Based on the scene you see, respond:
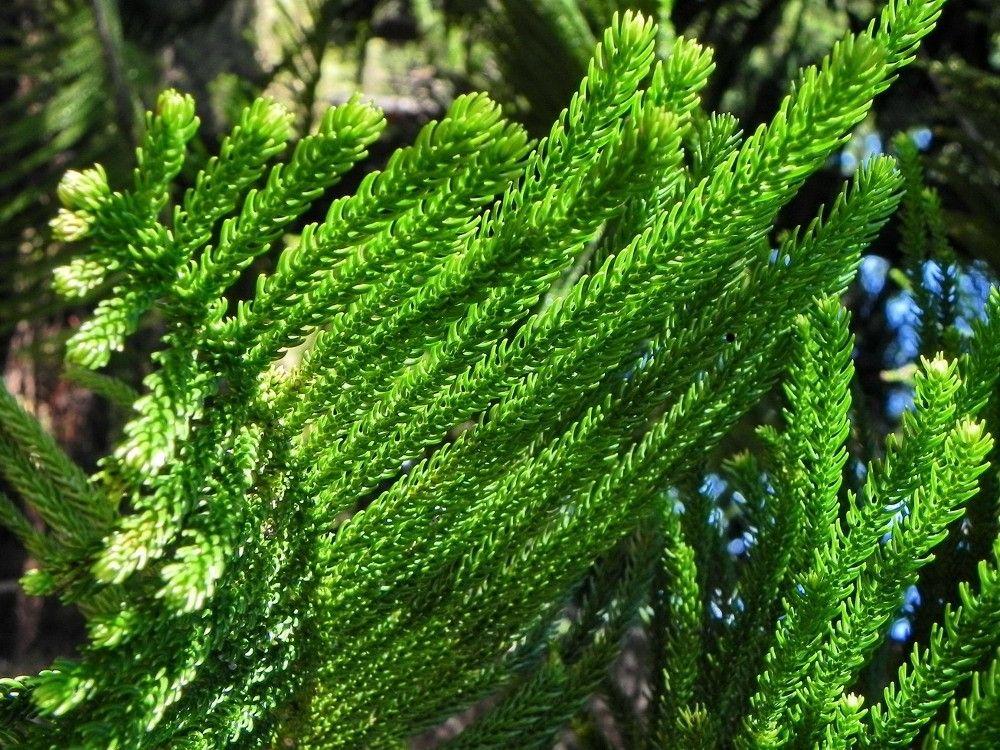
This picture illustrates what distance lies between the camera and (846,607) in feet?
1.39

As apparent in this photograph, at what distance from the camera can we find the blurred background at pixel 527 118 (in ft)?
2.27

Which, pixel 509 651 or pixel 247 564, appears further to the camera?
pixel 509 651

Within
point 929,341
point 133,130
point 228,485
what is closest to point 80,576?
point 228,485

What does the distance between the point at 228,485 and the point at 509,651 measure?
217 millimetres

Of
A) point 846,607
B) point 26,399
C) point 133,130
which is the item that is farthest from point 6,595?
point 846,607

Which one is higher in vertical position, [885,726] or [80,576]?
[80,576]

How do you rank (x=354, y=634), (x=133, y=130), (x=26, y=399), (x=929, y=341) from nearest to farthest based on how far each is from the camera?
(x=354, y=634)
(x=929, y=341)
(x=133, y=130)
(x=26, y=399)

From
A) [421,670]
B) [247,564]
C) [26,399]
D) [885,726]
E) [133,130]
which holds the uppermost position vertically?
[133,130]

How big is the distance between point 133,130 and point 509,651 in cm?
111

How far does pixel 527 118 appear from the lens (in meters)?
1.13

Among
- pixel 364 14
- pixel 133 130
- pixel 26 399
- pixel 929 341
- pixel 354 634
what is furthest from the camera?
pixel 26 399

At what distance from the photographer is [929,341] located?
666mm

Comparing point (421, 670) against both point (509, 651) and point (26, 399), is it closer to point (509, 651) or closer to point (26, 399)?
point (509, 651)

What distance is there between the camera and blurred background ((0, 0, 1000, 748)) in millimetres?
691
